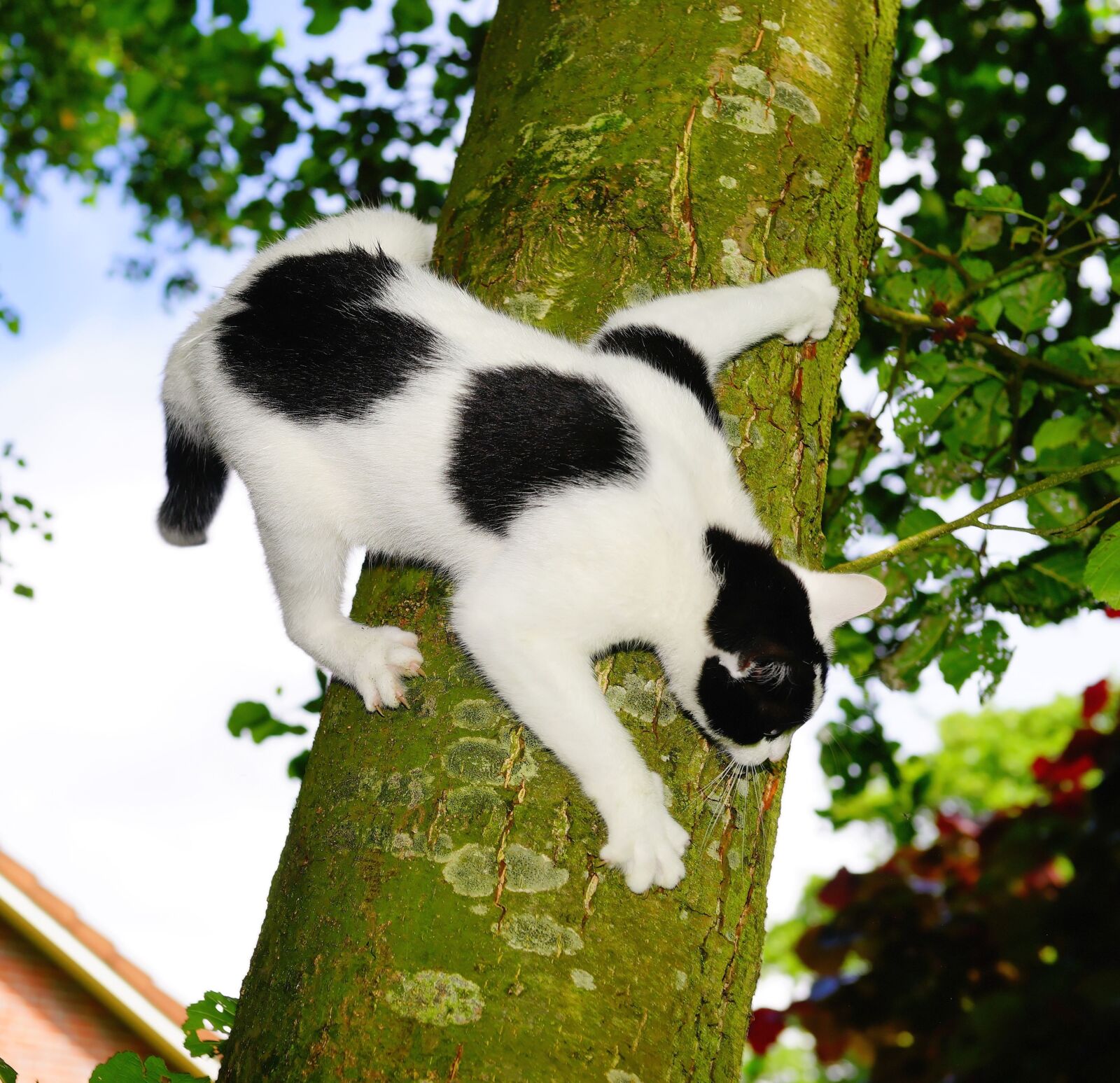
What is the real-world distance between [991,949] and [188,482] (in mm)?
2790

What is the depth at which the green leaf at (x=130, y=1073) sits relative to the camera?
1521mm

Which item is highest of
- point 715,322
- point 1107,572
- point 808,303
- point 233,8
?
point 233,8

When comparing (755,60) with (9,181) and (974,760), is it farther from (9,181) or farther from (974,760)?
(974,760)

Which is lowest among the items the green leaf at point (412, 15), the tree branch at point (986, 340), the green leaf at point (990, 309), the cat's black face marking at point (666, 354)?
the cat's black face marking at point (666, 354)

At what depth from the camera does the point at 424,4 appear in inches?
151

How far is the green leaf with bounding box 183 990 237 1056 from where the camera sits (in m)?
1.84

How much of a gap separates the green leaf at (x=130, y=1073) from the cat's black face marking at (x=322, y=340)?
52.2 inches

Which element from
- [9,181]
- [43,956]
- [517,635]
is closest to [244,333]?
[517,635]

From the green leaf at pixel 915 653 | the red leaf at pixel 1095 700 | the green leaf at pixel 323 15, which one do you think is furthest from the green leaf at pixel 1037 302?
the green leaf at pixel 323 15

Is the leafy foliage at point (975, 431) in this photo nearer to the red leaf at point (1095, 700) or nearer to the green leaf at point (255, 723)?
the red leaf at point (1095, 700)

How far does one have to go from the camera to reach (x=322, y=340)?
2.18 meters

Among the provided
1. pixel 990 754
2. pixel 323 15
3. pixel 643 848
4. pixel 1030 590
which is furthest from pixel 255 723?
pixel 990 754

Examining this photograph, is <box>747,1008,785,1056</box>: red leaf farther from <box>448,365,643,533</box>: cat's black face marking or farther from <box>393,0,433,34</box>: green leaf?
<box>393,0,433,34</box>: green leaf

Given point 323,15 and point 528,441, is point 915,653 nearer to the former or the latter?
point 528,441
